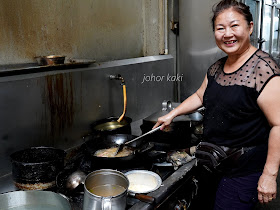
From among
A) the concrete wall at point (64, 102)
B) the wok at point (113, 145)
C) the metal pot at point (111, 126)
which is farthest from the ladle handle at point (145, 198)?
the concrete wall at point (64, 102)

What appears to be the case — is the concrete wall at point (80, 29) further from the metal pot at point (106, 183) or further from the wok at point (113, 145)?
the metal pot at point (106, 183)

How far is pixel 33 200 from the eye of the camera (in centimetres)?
153

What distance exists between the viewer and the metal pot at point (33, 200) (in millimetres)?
1501

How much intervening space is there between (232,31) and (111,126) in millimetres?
1440

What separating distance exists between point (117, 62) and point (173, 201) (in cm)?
162

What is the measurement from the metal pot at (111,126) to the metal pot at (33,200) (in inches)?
35.9

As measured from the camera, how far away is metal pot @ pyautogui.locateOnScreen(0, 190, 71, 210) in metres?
1.50

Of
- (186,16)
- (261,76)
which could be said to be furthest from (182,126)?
(186,16)

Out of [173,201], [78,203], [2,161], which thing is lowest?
[173,201]

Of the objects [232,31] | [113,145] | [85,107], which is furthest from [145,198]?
[85,107]

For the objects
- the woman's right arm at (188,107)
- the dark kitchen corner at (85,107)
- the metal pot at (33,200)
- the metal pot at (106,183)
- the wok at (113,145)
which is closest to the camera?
the metal pot at (33,200)

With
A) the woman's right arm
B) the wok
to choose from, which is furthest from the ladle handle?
the woman's right arm

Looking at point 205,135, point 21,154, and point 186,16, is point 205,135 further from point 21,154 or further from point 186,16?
point 186,16

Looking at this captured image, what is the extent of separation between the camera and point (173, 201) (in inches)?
74.7
